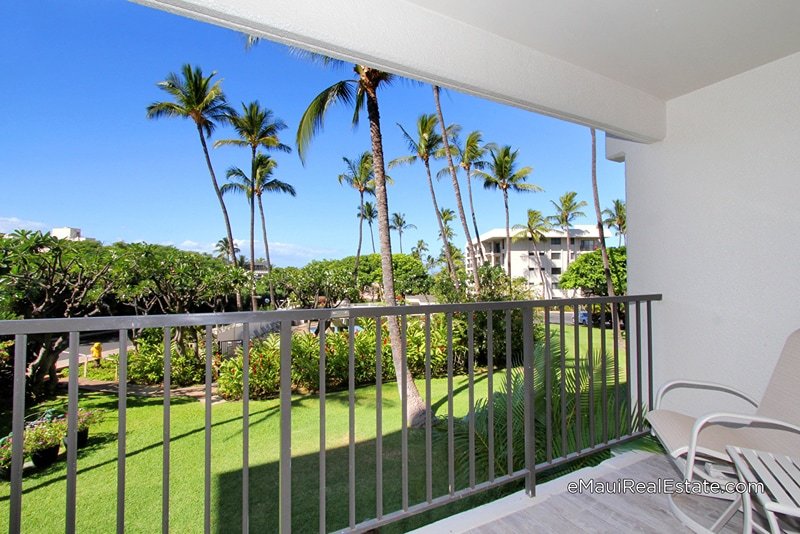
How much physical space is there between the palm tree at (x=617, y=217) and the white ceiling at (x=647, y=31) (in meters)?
27.2

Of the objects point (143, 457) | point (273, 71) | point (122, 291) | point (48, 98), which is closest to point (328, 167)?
point (273, 71)

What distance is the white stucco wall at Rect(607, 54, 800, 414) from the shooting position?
209 cm

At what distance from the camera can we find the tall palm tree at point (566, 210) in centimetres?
2916

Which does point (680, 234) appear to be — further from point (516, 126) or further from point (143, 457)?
point (516, 126)

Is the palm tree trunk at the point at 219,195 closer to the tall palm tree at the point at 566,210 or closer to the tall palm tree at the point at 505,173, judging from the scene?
the tall palm tree at the point at 505,173

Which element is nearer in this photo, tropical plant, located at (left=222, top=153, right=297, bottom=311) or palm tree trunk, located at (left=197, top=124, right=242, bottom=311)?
palm tree trunk, located at (left=197, top=124, right=242, bottom=311)

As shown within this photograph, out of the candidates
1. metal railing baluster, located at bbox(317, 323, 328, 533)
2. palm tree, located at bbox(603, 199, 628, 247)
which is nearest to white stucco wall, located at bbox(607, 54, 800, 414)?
metal railing baluster, located at bbox(317, 323, 328, 533)

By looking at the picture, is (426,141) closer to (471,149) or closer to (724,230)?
(471,149)

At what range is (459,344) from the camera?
8.32 m

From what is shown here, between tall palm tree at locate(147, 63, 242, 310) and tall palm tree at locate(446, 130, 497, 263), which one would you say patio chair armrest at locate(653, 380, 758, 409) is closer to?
tall palm tree at locate(446, 130, 497, 263)

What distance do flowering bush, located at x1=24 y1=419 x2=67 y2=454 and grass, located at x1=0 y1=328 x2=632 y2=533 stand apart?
0.41m

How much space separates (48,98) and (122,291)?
20202 millimetres

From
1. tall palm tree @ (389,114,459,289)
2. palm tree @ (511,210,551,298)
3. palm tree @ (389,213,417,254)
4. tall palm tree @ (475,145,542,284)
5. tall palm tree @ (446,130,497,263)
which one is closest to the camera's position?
tall palm tree @ (389,114,459,289)

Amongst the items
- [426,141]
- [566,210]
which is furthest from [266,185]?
[566,210]
